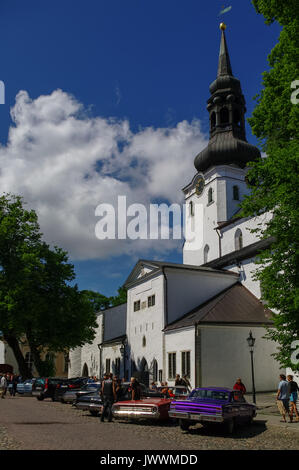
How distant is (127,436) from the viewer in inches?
443

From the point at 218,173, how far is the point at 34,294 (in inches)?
877

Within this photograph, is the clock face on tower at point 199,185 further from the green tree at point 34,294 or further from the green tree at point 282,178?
the green tree at point 282,178

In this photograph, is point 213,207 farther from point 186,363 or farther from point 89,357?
point 186,363

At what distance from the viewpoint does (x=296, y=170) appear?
48.5 feet

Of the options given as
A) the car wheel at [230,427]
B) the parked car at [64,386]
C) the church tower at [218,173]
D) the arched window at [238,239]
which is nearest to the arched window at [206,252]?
the church tower at [218,173]

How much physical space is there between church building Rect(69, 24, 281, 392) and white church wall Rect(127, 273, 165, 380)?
71mm

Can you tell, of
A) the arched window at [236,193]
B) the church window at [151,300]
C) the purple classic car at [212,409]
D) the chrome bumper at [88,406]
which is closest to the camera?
the purple classic car at [212,409]

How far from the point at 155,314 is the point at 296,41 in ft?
68.7

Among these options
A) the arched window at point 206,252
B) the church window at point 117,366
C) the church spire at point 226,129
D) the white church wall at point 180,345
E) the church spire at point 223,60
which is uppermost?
the church spire at point 223,60

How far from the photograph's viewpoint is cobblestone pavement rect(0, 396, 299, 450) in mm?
9695

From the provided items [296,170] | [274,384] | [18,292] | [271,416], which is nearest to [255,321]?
[274,384]

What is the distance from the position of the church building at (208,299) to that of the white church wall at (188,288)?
7 cm

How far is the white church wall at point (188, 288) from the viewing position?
31062 millimetres
